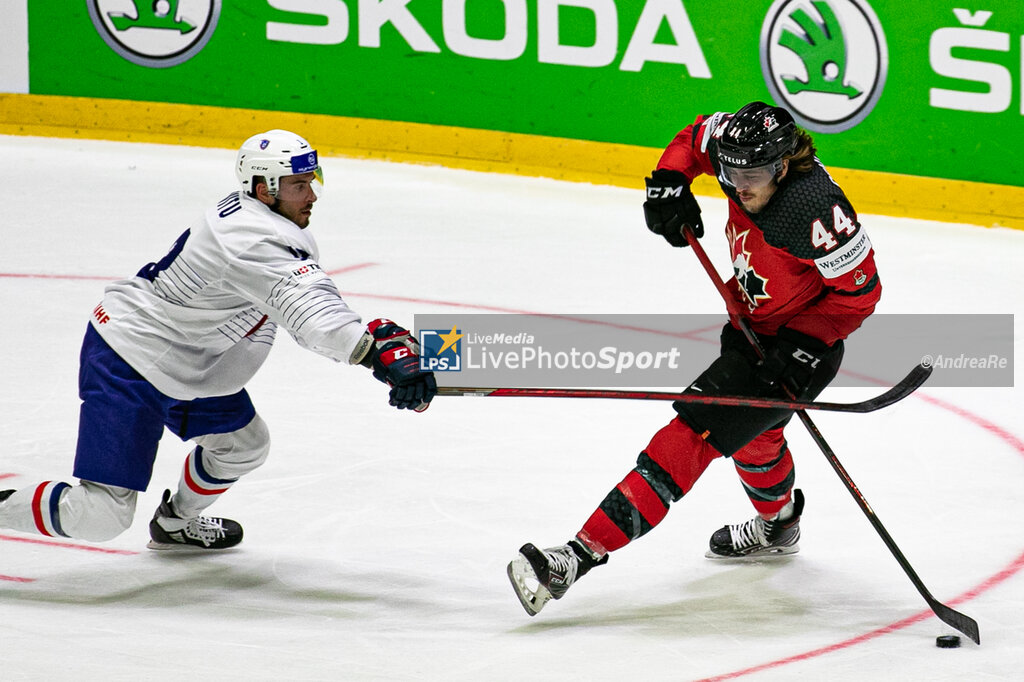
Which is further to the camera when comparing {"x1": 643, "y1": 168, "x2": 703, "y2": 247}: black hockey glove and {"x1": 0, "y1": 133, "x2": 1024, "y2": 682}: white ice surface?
{"x1": 643, "y1": 168, "x2": 703, "y2": 247}: black hockey glove

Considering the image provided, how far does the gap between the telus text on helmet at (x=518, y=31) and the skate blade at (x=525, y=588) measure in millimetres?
4678

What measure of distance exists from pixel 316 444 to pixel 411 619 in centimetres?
129

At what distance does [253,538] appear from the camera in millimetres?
3883

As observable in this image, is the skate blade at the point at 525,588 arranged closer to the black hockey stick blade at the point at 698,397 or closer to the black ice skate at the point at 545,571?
the black ice skate at the point at 545,571

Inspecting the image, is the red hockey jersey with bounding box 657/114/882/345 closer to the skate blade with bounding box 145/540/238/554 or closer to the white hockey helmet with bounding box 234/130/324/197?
the white hockey helmet with bounding box 234/130/324/197

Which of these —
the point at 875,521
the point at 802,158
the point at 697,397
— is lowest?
the point at 875,521

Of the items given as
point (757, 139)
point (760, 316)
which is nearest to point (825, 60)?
point (760, 316)

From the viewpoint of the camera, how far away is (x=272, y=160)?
3.32 metres

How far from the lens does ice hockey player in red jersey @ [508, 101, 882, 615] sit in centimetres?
326

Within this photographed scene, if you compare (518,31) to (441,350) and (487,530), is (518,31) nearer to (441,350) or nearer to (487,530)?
(441,350)

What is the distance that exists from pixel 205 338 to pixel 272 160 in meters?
0.45

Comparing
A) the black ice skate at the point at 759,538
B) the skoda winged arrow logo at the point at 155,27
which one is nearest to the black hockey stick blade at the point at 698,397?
the black ice skate at the point at 759,538

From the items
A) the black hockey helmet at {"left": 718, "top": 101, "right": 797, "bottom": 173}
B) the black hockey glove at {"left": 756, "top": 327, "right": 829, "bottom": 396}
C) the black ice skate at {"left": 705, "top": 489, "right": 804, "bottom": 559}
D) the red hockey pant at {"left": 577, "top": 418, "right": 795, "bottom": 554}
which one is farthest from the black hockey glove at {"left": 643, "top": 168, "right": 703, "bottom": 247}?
the black ice skate at {"left": 705, "top": 489, "right": 804, "bottom": 559}

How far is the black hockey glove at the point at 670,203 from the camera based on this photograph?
362cm
